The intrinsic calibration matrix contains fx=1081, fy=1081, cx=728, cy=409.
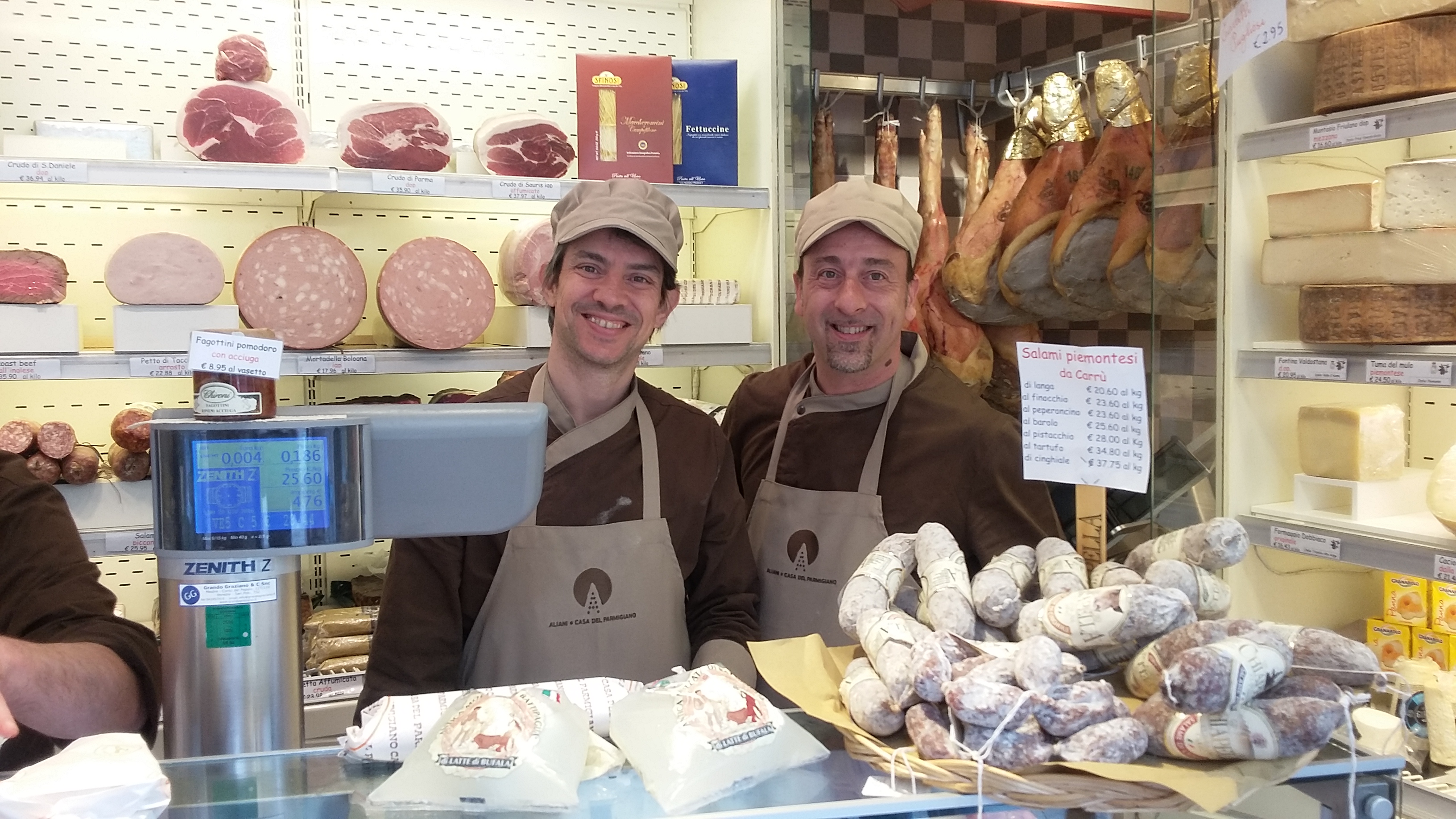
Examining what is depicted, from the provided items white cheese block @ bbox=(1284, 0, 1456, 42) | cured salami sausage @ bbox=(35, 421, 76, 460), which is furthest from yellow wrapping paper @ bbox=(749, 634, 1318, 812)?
cured salami sausage @ bbox=(35, 421, 76, 460)

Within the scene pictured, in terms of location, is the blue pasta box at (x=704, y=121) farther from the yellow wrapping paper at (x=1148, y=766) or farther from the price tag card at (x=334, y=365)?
the yellow wrapping paper at (x=1148, y=766)

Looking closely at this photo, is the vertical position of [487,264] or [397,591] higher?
[487,264]

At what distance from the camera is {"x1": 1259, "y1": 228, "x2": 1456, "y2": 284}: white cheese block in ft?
8.41

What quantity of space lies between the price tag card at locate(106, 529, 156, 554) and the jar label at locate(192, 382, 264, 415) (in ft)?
7.48

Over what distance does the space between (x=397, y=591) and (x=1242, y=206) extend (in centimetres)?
244

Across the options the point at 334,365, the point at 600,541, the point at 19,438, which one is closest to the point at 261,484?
the point at 600,541

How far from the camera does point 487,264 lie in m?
4.07

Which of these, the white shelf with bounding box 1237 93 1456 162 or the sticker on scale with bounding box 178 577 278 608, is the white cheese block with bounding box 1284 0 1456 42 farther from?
the sticker on scale with bounding box 178 577 278 608

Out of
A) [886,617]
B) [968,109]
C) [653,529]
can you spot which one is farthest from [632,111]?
[886,617]

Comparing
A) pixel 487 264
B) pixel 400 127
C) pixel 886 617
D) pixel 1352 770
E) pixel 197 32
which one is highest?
pixel 197 32

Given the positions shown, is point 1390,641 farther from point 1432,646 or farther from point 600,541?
point 600,541

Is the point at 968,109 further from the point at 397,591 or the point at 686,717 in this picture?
the point at 686,717

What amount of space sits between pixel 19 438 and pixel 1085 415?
9.85ft

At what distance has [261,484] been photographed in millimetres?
1088
